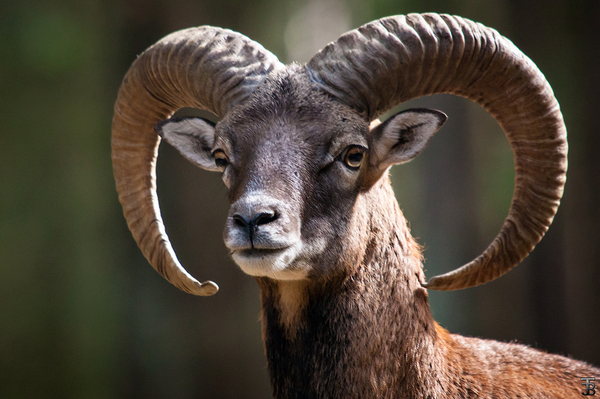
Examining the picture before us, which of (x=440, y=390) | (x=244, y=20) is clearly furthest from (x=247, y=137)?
(x=244, y=20)

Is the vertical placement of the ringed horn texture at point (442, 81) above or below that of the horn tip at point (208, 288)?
above

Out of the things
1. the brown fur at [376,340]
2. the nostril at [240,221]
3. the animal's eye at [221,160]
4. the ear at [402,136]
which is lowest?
the brown fur at [376,340]

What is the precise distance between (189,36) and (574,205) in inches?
283

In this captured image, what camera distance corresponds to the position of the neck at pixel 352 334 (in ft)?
9.97

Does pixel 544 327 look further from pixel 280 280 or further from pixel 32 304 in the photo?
pixel 32 304

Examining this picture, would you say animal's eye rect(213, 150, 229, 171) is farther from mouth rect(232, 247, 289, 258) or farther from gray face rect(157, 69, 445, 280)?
mouth rect(232, 247, 289, 258)

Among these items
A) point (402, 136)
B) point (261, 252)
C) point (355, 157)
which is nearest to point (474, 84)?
point (402, 136)

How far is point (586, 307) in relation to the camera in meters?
8.33

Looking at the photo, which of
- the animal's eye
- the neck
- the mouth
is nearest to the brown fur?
the neck

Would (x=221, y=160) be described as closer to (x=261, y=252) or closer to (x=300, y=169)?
(x=300, y=169)

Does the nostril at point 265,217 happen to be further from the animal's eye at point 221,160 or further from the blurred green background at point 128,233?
the blurred green background at point 128,233

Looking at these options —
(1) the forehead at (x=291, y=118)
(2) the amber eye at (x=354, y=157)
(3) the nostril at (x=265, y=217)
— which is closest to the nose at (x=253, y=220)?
(3) the nostril at (x=265, y=217)

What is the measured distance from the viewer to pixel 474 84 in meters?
3.36

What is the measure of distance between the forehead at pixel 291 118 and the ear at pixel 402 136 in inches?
6.2
